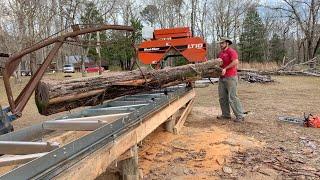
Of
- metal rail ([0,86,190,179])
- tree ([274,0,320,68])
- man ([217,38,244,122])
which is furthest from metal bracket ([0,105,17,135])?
tree ([274,0,320,68])

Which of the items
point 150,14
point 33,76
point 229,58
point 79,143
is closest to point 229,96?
point 229,58

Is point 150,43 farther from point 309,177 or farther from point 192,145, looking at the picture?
point 309,177

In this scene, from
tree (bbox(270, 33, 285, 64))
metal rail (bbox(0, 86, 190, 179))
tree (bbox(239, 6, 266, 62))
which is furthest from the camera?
tree (bbox(270, 33, 285, 64))

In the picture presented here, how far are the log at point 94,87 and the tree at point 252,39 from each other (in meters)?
48.2

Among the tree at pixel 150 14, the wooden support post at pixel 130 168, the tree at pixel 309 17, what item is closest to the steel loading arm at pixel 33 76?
the wooden support post at pixel 130 168

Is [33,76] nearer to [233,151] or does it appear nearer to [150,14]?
[233,151]

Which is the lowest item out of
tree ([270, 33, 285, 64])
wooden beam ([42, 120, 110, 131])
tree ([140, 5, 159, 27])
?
wooden beam ([42, 120, 110, 131])

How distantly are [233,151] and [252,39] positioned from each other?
49.9m

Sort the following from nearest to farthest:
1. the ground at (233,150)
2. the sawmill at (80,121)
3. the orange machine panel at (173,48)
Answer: the sawmill at (80,121) → the ground at (233,150) → the orange machine panel at (173,48)

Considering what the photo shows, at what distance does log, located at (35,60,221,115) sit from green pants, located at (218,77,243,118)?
186 centimetres

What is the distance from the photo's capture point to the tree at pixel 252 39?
5425cm

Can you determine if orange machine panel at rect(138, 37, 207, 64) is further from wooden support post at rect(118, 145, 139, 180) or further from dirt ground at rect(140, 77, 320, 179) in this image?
wooden support post at rect(118, 145, 139, 180)

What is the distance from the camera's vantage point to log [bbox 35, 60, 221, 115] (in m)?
4.72

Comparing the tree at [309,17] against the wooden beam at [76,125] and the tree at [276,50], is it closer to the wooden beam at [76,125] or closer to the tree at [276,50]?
the tree at [276,50]
